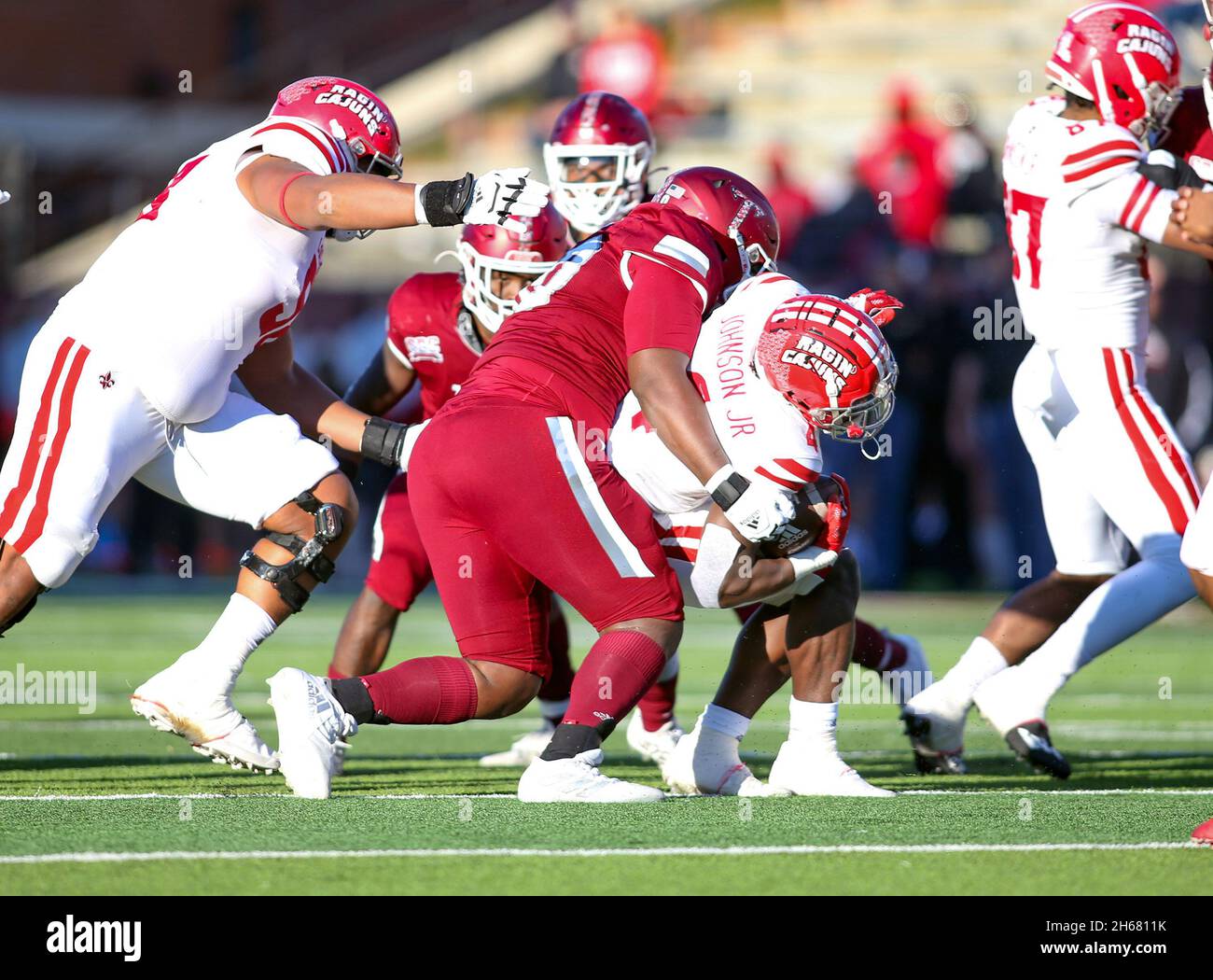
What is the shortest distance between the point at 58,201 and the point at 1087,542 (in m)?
15.0

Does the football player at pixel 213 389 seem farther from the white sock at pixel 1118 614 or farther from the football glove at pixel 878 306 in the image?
the white sock at pixel 1118 614

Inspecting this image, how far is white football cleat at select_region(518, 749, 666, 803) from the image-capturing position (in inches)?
174

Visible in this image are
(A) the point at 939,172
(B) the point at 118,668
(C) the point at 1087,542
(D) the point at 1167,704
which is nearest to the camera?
(C) the point at 1087,542

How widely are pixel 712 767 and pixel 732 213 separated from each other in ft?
4.97

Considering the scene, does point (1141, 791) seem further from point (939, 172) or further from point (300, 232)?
point (939, 172)

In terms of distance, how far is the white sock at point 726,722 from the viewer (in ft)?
16.2

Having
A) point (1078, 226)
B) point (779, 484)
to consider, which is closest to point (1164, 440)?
point (1078, 226)

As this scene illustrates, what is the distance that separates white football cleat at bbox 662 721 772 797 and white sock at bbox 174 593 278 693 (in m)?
1.20

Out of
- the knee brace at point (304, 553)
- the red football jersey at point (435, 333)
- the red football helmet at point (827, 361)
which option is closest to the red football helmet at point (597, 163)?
the red football jersey at point (435, 333)

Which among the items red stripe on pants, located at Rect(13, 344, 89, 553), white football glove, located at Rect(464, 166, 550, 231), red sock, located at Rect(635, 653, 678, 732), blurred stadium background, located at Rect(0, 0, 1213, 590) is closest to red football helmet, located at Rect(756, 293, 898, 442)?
white football glove, located at Rect(464, 166, 550, 231)

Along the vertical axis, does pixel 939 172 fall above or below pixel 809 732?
above

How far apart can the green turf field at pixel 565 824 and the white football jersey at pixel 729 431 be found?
769mm
